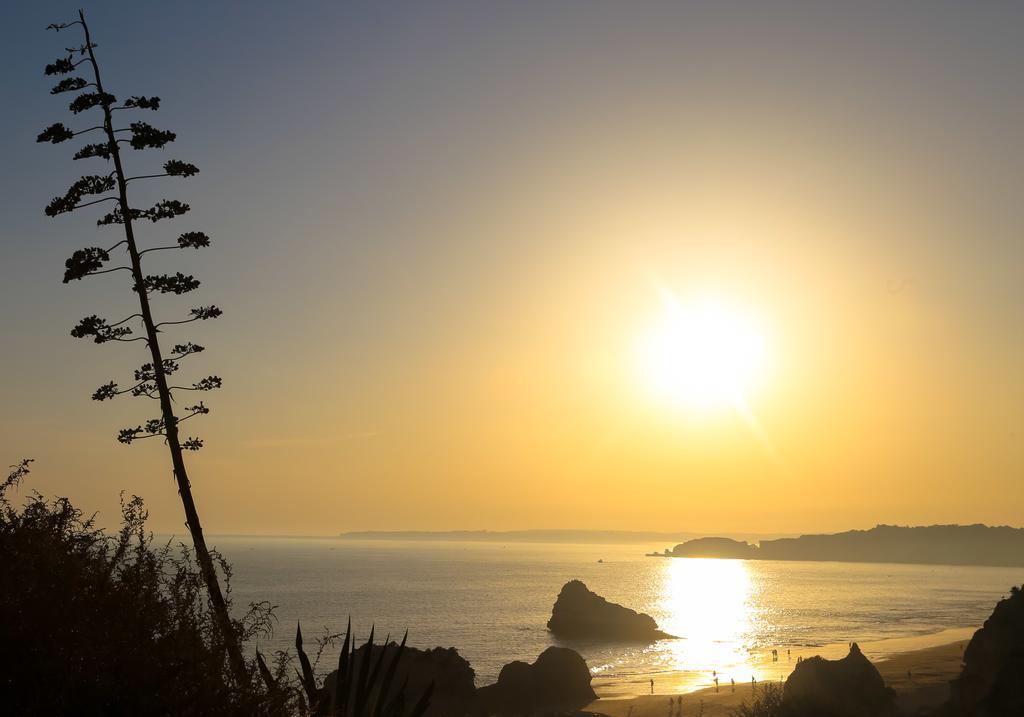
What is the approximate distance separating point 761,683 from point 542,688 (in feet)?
56.4

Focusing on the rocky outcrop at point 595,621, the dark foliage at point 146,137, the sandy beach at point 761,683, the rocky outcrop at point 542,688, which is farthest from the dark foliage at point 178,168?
the rocky outcrop at point 595,621

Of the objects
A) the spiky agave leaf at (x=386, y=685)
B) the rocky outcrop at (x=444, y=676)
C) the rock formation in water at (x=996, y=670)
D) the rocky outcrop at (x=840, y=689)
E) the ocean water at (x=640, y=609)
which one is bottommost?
the ocean water at (x=640, y=609)

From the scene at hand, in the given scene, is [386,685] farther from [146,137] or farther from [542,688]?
[542,688]

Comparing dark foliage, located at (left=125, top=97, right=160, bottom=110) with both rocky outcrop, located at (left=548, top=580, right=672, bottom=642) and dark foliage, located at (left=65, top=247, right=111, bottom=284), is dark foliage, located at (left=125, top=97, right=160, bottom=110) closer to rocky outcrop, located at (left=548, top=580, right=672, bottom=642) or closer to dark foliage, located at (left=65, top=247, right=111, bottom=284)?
dark foliage, located at (left=65, top=247, right=111, bottom=284)

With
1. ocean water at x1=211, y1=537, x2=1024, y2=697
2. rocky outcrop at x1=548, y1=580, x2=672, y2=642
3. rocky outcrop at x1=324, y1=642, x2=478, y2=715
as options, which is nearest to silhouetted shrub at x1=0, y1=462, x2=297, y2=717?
ocean water at x1=211, y1=537, x2=1024, y2=697

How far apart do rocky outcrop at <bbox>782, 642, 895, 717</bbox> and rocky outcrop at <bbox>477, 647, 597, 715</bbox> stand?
18309 mm

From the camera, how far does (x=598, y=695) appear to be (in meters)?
54.1

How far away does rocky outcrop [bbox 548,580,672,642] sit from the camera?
96938mm

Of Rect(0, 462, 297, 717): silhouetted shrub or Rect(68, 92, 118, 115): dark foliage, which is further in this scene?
Rect(68, 92, 118, 115): dark foliage

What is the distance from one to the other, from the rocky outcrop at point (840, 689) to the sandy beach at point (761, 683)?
3.45ft

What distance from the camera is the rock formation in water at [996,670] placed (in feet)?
79.1

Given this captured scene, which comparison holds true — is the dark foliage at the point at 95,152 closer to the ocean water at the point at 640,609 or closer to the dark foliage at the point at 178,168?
the dark foliage at the point at 178,168

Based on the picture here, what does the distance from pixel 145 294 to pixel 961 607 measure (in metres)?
156

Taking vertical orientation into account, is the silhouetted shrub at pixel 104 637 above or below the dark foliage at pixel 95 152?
below
